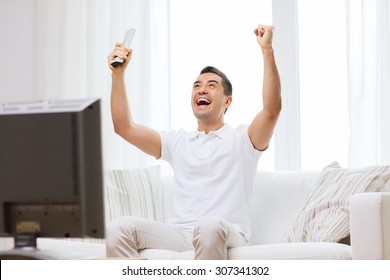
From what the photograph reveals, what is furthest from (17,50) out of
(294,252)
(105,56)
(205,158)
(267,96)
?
(294,252)

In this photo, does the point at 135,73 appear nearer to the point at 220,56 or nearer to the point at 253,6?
the point at 220,56

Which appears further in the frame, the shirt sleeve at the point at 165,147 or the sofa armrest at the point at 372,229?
the shirt sleeve at the point at 165,147

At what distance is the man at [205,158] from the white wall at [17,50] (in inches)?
70.7

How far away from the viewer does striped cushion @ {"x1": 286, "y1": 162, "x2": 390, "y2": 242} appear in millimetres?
2725

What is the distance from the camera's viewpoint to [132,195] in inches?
135

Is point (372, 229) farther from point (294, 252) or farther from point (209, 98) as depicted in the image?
point (209, 98)

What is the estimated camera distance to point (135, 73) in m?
4.37

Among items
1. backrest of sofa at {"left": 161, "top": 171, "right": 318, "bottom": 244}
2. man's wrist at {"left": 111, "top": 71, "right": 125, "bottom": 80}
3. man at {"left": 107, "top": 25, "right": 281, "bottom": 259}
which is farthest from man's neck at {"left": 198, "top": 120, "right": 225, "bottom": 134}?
man's wrist at {"left": 111, "top": 71, "right": 125, "bottom": 80}

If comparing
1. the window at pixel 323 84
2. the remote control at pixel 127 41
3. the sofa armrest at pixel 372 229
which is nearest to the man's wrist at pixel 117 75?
the remote control at pixel 127 41

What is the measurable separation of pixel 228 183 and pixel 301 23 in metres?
1.48

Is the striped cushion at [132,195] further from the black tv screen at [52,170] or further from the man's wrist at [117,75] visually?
the black tv screen at [52,170]

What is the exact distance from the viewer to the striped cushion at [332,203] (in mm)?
2725

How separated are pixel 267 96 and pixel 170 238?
684mm

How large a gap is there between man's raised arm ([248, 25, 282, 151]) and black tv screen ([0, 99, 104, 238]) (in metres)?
1.31
